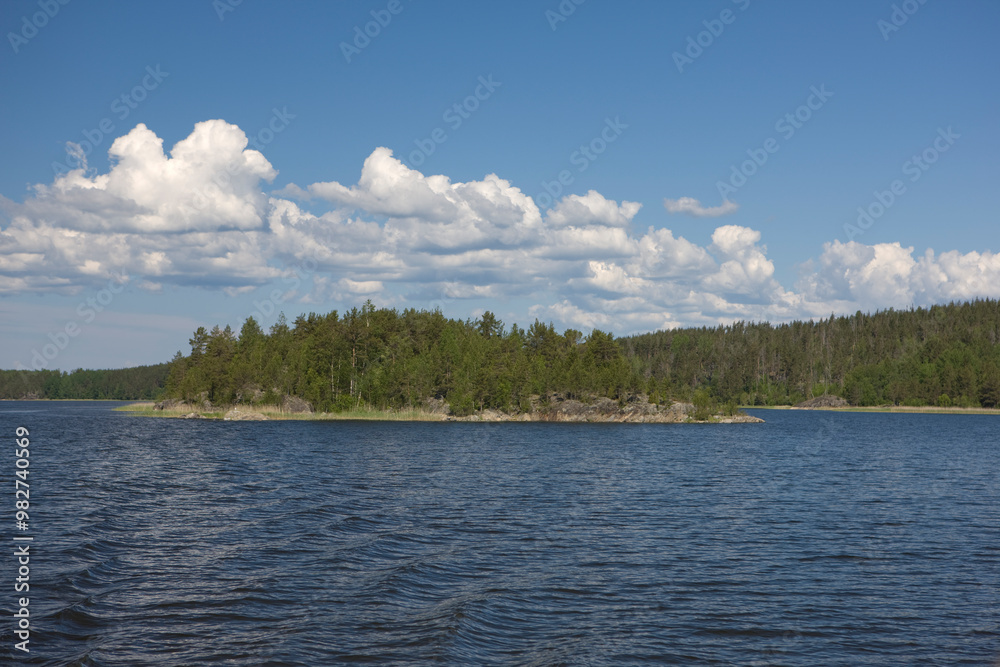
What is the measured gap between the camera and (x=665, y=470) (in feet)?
192

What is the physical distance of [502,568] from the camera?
81.4ft

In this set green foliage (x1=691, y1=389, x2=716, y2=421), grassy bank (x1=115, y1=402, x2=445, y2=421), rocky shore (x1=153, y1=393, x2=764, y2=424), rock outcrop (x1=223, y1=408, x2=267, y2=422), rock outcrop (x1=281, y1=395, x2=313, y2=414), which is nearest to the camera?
rock outcrop (x1=223, y1=408, x2=267, y2=422)

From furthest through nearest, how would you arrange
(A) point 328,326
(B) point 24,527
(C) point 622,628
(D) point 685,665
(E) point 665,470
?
(A) point 328,326, (E) point 665,470, (B) point 24,527, (C) point 622,628, (D) point 685,665

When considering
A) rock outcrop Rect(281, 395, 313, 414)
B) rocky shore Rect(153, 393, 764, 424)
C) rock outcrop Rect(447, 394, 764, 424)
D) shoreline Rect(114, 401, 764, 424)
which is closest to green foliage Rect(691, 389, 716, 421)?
rocky shore Rect(153, 393, 764, 424)

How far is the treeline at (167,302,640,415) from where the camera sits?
486ft

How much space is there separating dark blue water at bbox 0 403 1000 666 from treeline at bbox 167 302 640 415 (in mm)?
94196

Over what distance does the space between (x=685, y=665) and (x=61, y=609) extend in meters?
16.7

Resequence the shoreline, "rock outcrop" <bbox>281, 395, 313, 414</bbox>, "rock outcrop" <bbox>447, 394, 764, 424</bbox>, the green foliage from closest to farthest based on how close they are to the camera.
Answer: the shoreline, "rock outcrop" <bbox>281, 395, 313, 414</bbox>, "rock outcrop" <bbox>447, 394, 764, 424</bbox>, the green foliage

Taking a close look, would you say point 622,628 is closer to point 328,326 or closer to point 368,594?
point 368,594

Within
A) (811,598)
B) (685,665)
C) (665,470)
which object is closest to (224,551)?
(685,665)

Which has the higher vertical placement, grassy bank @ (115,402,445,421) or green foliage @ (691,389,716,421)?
green foliage @ (691,389,716,421)

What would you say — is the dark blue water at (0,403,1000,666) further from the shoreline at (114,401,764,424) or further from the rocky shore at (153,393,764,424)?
the rocky shore at (153,393,764,424)

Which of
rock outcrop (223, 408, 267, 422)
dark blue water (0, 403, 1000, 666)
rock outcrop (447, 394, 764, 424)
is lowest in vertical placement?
dark blue water (0, 403, 1000, 666)

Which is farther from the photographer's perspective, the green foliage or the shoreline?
the green foliage
